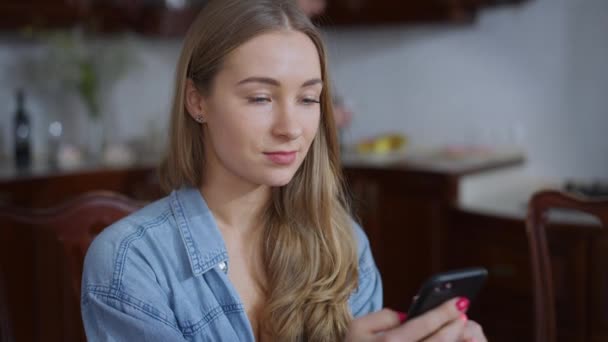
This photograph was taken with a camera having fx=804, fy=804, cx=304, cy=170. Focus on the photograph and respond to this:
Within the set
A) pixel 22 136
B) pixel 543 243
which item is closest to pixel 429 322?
pixel 543 243

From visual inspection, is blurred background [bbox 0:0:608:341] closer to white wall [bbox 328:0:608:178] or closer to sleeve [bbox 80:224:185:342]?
white wall [bbox 328:0:608:178]

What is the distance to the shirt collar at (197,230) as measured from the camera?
3.95 ft

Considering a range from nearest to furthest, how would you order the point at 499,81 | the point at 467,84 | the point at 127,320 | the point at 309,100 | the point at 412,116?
the point at 127,320, the point at 309,100, the point at 499,81, the point at 467,84, the point at 412,116

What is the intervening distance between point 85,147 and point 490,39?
189 cm

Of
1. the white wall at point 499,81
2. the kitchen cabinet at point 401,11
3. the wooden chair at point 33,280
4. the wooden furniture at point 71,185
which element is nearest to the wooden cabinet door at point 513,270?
the white wall at point 499,81

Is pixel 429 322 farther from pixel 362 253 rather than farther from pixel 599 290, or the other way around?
pixel 599 290

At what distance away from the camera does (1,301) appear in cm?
157

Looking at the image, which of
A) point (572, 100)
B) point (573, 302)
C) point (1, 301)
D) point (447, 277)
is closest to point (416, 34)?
point (572, 100)

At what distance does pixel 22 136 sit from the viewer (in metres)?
3.22

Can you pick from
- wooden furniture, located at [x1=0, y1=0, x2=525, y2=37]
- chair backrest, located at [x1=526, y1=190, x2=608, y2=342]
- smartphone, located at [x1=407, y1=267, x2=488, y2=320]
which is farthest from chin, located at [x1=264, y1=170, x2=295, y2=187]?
wooden furniture, located at [x1=0, y1=0, x2=525, y2=37]

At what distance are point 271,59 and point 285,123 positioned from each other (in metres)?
0.10

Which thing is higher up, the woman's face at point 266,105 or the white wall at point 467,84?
the white wall at point 467,84

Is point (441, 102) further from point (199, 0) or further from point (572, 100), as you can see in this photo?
point (199, 0)

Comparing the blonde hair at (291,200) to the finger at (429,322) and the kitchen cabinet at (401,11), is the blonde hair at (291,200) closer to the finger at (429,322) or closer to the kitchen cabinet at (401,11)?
the finger at (429,322)
